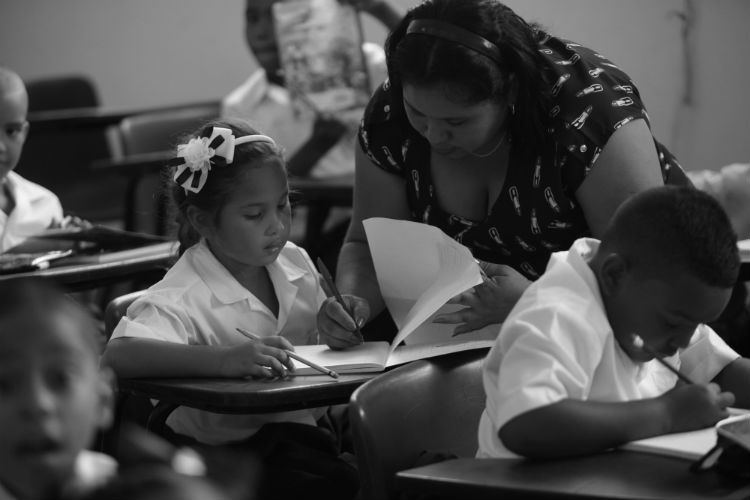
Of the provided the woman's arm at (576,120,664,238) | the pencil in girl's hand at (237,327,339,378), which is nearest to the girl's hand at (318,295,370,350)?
the pencil in girl's hand at (237,327,339,378)

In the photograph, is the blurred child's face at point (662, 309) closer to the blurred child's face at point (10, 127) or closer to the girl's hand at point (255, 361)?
the girl's hand at point (255, 361)

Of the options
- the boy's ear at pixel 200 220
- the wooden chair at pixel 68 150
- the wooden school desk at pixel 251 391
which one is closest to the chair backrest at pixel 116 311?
the boy's ear at pixel 200 220

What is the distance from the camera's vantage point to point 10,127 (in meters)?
3.01

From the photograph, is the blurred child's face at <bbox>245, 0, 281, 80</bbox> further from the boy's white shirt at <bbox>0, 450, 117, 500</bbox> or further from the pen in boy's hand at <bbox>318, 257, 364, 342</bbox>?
the boy's white shirt at <bbox>0, 450, 117, 500</bbox>

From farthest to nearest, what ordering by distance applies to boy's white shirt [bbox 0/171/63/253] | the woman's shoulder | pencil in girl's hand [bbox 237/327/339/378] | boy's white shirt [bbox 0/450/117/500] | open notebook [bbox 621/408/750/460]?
1. boy's white shirt [bbox 0/171/63/253]
2. the woman's shoulder
3. pencil in girl's hand [bbox 237/327/339/378]
4. open notebook [bbox 621/408/750/460]
5. boy's white shirt [bbox 0/450/117/500]

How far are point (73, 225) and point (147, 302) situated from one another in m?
1.06

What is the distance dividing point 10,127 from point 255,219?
1.16 meters

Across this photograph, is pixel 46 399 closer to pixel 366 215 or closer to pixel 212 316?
pixel 212 316

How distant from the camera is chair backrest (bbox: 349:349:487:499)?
1.46 m

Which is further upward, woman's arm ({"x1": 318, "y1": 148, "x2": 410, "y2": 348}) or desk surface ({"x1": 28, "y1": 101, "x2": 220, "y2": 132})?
woman's arm ({"x1": 318, "y1": 148, "x2": 410, "y2": 348})

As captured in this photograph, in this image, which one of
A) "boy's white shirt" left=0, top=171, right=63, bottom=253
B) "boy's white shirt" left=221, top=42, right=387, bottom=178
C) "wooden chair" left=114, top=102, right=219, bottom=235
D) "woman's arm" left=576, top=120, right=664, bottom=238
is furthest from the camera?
"wooden chair" left=114, top=102, right=219, bottom=235

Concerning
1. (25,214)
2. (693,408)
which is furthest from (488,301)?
(25,214)

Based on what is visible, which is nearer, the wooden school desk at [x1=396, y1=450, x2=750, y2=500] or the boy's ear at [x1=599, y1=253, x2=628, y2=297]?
the wooden school desk at [x1=396, y1=450, x2=750, y2=500]

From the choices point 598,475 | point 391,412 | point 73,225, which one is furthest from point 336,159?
point 598,475
